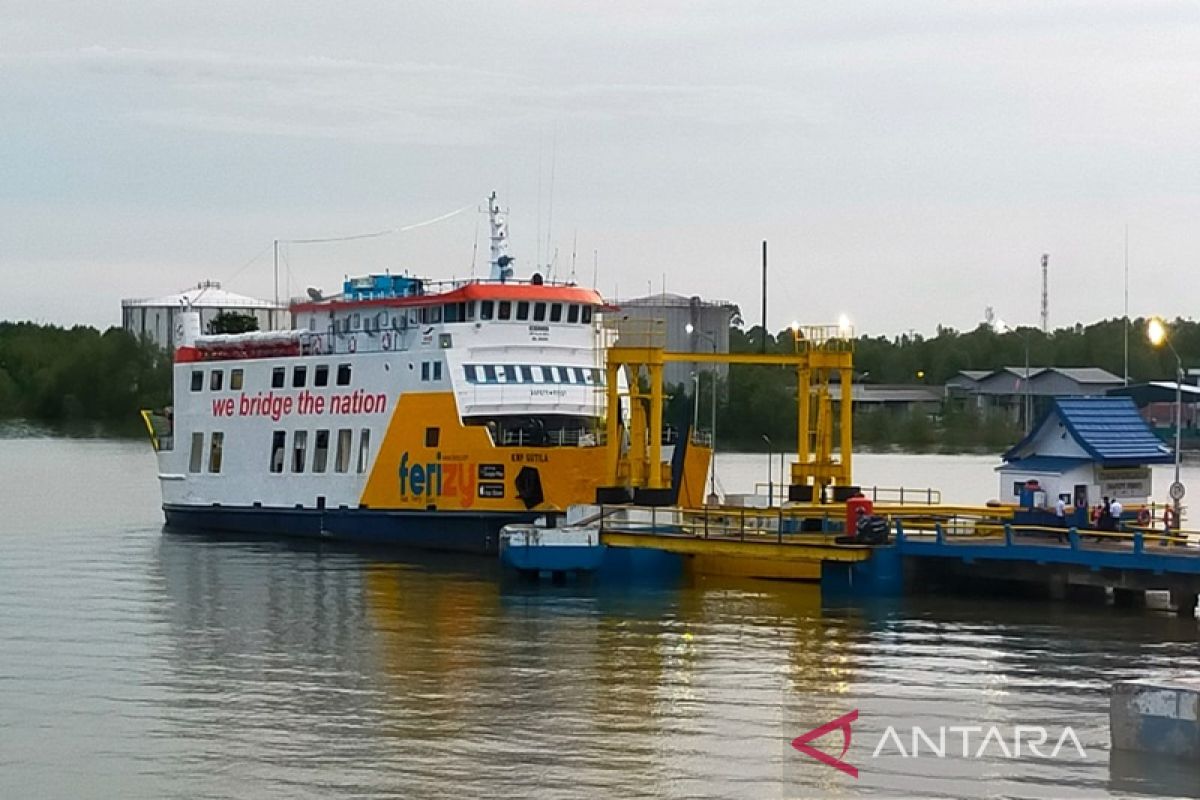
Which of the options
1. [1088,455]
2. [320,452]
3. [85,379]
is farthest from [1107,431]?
[85,379]

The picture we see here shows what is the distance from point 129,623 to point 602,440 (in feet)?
39.1

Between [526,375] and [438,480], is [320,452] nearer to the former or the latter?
[438,480]

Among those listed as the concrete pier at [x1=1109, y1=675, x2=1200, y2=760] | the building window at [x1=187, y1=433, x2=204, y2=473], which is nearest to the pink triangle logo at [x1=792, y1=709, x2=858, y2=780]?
the concrete pier at [x1=1109, y1=675, x2=1200, y2=760]

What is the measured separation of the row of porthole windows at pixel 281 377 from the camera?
45.8 m

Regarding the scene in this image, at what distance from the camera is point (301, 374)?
47.4 meters

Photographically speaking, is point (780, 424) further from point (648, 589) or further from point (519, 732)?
point (519, 732)

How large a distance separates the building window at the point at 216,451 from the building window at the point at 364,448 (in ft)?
22.4

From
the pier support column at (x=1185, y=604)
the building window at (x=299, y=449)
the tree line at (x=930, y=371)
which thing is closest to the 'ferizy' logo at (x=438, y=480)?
the building window at (x=299, y=449)

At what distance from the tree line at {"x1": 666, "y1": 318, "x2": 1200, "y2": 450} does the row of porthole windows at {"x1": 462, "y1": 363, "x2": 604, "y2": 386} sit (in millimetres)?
39606

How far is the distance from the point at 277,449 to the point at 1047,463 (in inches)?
764

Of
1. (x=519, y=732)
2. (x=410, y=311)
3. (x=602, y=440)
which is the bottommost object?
(x=519, y=732)

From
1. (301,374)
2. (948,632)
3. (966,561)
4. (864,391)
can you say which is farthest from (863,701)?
(864,391)

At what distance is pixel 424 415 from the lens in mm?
42562

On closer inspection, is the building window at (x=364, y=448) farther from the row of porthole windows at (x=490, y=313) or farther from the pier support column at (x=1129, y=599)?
the pier support column at (x=1129, y=599)
